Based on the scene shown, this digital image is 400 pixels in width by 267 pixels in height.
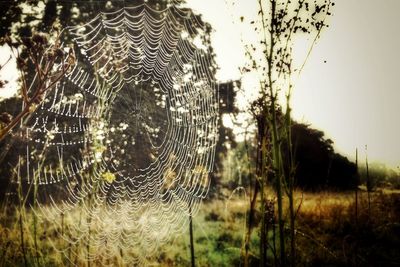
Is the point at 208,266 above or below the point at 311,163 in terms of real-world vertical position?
below

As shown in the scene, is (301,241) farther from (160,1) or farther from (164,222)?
(160,1)

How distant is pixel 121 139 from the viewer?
6.24 metres

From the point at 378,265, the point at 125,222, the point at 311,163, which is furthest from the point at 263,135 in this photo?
the point at 311,163

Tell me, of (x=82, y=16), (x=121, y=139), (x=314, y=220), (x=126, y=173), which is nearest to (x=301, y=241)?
(x=314, y=220)

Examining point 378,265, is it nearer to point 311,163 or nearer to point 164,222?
point 164,222

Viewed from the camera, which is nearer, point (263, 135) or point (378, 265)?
point (263, 135)

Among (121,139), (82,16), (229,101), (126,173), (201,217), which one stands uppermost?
(82,16)

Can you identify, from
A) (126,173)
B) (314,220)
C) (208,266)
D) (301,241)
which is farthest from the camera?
(126,173)

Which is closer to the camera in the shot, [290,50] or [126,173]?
[290,50]

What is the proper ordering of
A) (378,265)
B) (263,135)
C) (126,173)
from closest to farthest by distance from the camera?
1. (263,135)
2. (378,265)
3. (126,173)

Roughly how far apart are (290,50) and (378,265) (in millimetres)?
3652

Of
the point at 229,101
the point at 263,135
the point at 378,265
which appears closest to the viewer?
the point at 263,135

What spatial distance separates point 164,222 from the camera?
557 centimetres

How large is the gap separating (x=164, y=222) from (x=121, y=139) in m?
1.64
